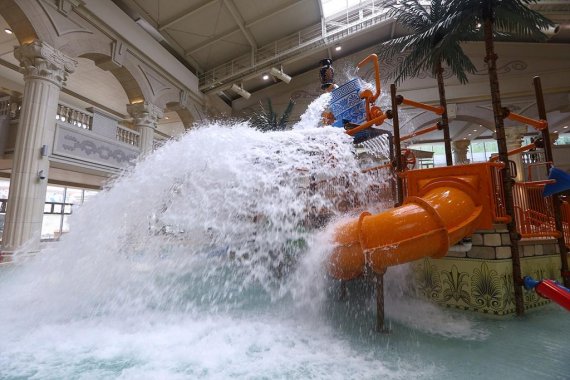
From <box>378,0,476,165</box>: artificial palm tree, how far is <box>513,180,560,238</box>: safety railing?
3.59ft

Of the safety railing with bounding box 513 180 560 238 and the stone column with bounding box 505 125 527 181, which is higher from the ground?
the stone column with bounding box 505 125 527 181

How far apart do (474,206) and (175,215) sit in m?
3.22

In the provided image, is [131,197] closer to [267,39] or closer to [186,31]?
[186,31]

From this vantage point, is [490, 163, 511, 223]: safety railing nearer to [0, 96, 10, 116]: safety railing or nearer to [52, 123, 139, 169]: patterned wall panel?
[52, 123, 139, 169]: patterned wall panel

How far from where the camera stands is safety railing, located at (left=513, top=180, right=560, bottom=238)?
3.47 m

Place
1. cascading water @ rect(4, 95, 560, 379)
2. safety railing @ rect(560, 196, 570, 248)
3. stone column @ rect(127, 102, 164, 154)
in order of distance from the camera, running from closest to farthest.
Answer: cascading water @ rect(4, 95, 560, 379) < safety railing @ rect(560, 196, 570, 248) < stone column @ rect(127, 102, 164, 154)

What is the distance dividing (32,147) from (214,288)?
6442 mm

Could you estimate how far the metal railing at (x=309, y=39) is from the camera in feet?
39.1

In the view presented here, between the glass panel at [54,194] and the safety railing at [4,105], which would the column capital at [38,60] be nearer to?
the safety railing at [4,105]

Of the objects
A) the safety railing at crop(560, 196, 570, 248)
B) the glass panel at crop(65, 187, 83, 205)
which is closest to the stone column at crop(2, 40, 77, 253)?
the glass panel at crop(65, 187, 83, 205)

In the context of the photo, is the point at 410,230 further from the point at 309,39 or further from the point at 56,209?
the point at 56,209

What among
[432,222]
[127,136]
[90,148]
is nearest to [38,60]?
[90,148]

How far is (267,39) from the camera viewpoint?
42.4 feet

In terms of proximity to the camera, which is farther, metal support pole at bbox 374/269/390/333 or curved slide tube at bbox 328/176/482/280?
metal support pole at bbox 374/269/390/333
